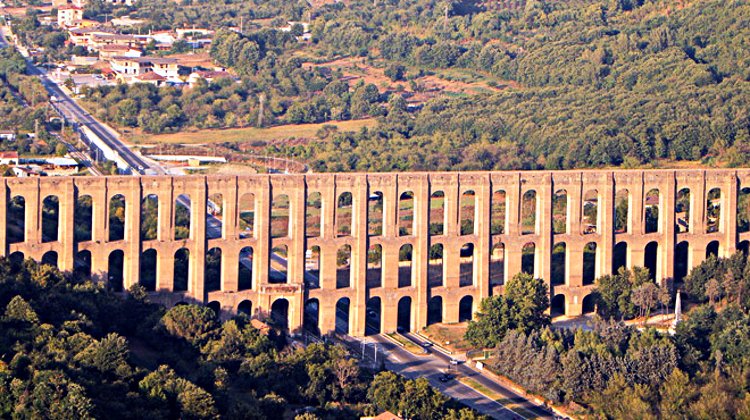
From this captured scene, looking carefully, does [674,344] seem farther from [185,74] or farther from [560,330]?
[185,74]

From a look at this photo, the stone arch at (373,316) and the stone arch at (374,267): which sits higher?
the stone arch at (374,267)

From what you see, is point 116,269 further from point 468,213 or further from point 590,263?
point 468,213

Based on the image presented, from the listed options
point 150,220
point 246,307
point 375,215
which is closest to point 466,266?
point 375,215

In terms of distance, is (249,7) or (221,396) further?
(249,7)

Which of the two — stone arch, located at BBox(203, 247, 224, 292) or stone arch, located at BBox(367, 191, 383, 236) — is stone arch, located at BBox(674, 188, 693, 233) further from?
stone arch, located at BBox(203, 247, 224, 292)

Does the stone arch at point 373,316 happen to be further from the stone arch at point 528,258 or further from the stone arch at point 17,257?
the stone arch at point 17,257

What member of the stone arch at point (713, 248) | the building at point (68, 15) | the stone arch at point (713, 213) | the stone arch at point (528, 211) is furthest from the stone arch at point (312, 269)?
the building at point (68, 15)

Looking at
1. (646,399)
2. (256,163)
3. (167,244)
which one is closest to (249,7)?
(256,163)

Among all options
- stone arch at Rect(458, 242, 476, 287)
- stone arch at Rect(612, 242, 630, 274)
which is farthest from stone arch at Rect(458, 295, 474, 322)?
stone arch at Rect(612, 242, 630, 274)
